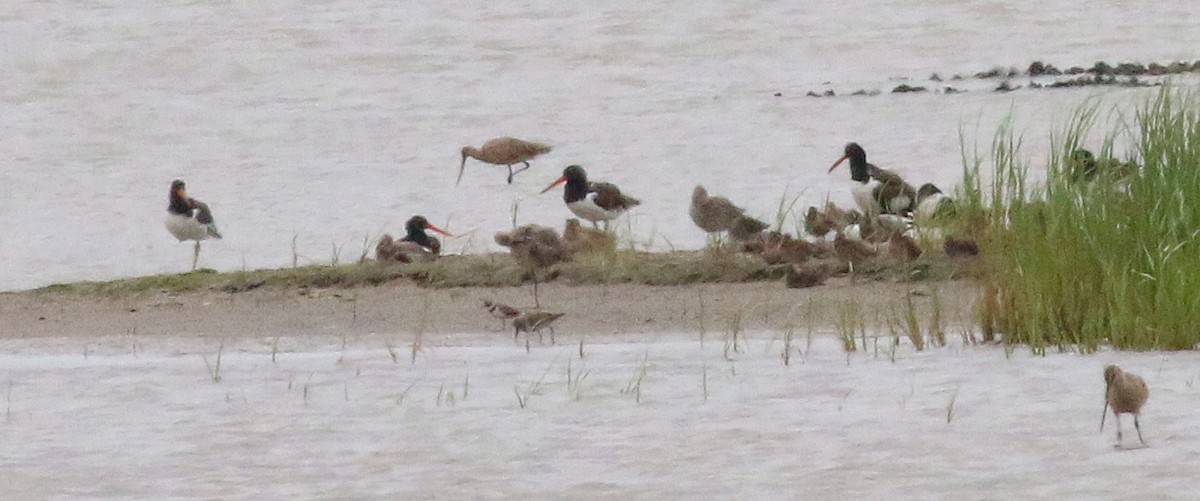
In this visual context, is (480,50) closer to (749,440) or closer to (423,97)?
(423,97)

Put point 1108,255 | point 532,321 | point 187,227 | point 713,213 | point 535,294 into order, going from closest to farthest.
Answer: point 1108,255 < point 532,321 < point 535,294 < point 713,213 < point 187,227

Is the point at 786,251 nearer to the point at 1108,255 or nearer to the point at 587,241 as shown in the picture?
the point at 587,241

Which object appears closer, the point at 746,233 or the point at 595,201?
the point at 746,233

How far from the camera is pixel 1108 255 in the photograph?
862 cm

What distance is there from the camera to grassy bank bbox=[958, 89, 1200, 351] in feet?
27.8

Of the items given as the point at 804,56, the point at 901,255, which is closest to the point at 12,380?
the point at 901,255

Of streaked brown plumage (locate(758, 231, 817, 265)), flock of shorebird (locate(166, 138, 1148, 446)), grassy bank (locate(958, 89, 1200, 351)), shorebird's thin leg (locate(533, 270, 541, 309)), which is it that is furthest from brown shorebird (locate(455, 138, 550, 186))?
grassy bank (locate(958, 89, 1200, 351))

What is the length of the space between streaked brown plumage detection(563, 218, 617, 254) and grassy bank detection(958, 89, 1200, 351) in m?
4.03

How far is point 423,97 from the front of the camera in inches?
1012

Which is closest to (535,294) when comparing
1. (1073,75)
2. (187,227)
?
(187,227)

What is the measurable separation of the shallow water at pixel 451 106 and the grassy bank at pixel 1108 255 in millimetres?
4263

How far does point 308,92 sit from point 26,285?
473 inches

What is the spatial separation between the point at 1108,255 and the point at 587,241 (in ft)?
15.9

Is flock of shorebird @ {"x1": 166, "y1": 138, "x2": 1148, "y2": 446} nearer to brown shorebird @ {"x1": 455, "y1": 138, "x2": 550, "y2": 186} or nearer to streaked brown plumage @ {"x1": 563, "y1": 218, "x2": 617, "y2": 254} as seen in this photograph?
streaked brown plumage @ {"x1": 563, "y1": 218, "x2": 617, "y2": 254}
